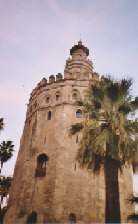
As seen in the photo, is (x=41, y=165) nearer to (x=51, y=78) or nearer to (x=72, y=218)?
(x=72, y=218)

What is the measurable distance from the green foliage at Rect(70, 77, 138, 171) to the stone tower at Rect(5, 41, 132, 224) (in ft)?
20.5

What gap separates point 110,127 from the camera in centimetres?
1295

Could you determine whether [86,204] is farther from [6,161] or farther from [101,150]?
[6,161]

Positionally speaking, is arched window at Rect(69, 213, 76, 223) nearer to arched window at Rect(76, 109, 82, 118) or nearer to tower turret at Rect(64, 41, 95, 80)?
arched window at Rect(76, 109, 82, 118)

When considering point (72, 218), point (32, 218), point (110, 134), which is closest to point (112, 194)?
point (110, 134)

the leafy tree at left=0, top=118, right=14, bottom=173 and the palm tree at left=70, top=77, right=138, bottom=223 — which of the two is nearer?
the palm tree at left=70, top=77, right=138, bottom=223

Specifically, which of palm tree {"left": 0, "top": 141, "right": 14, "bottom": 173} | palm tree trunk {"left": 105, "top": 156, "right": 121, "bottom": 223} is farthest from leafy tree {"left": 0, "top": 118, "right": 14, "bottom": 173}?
palm tree trunk {"left": 105, "top": 156, "right": 121, "bottom": 223}

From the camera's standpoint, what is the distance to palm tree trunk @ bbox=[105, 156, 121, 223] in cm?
1155

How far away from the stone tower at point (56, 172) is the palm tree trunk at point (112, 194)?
18.0 feet

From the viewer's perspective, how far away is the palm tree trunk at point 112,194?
37.9 ft

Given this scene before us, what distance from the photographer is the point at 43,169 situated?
19.6 m

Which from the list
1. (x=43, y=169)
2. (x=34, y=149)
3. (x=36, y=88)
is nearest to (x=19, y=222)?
(x=43, y=169)

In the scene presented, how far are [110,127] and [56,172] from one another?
7966 mm

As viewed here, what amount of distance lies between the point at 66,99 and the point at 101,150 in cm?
1193
